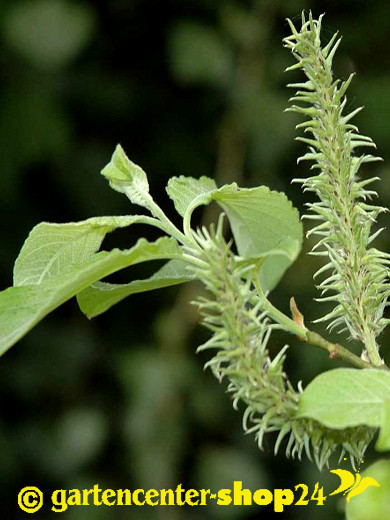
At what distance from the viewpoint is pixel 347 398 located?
0.43m

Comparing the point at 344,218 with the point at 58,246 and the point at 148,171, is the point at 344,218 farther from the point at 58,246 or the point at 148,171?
the point at 148,171

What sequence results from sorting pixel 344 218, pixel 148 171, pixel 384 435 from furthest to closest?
pixel 148 171 → pixel 344 218 → pixel 384 435

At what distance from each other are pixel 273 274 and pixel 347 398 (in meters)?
0.09

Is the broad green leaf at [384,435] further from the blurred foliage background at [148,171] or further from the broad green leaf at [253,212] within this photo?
the blurred foliage background at [148,171]

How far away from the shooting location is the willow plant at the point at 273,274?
0.44m

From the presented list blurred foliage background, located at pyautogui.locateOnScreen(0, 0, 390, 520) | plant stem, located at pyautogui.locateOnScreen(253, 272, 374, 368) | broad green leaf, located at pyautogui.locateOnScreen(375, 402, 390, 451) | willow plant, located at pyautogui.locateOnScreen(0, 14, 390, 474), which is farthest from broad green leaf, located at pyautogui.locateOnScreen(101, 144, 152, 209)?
blurred foliage background, located at pyautogui.locateOnScreen(0, 0, 390, 520)

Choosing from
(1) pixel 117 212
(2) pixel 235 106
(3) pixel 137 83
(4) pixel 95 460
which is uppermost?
(3) pixel 137 83

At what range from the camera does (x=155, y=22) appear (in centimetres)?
215

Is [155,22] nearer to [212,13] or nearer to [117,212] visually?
[212,13]

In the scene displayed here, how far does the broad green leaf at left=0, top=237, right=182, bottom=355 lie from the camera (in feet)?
1.51

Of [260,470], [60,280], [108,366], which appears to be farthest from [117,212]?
[60,280]

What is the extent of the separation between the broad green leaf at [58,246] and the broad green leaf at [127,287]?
0.08 ft

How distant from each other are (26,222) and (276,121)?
632 millimetres

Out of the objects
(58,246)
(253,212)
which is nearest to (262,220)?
(253,212)
